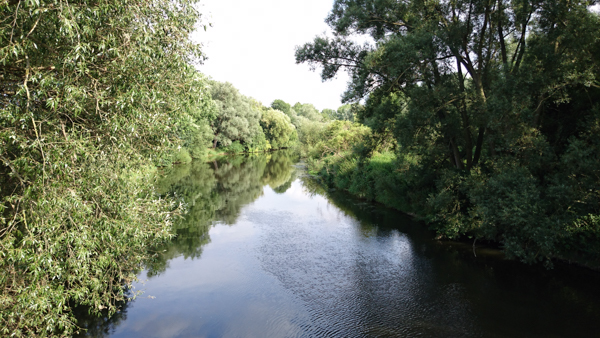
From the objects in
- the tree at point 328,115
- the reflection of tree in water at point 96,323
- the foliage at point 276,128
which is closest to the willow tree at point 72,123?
the reflection of tree in water at point 96,323

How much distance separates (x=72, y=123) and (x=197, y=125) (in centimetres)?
203

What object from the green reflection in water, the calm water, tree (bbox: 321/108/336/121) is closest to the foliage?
tree (bbox: 321/108/336/121)

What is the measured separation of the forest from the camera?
5.80 metres

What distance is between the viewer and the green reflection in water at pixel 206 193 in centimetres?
1445

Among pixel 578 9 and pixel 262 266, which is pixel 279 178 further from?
pixel 578 9

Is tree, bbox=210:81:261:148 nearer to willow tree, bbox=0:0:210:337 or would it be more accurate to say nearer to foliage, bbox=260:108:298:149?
foliage, bbox=260:108:298:149

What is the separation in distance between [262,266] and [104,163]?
710cm

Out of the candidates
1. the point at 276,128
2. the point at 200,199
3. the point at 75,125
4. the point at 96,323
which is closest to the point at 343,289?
the point at 96,323

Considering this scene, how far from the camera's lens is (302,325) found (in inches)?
351

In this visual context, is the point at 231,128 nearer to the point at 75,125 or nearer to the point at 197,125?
the point at 197,125

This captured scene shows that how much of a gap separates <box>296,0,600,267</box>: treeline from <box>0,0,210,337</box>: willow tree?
9108 mm

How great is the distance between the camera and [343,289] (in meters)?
10.8

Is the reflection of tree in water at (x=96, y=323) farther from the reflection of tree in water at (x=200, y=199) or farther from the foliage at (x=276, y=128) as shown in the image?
the foliage at (x=276, y=128)

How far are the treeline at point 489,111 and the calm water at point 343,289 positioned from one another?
3.89 feet
